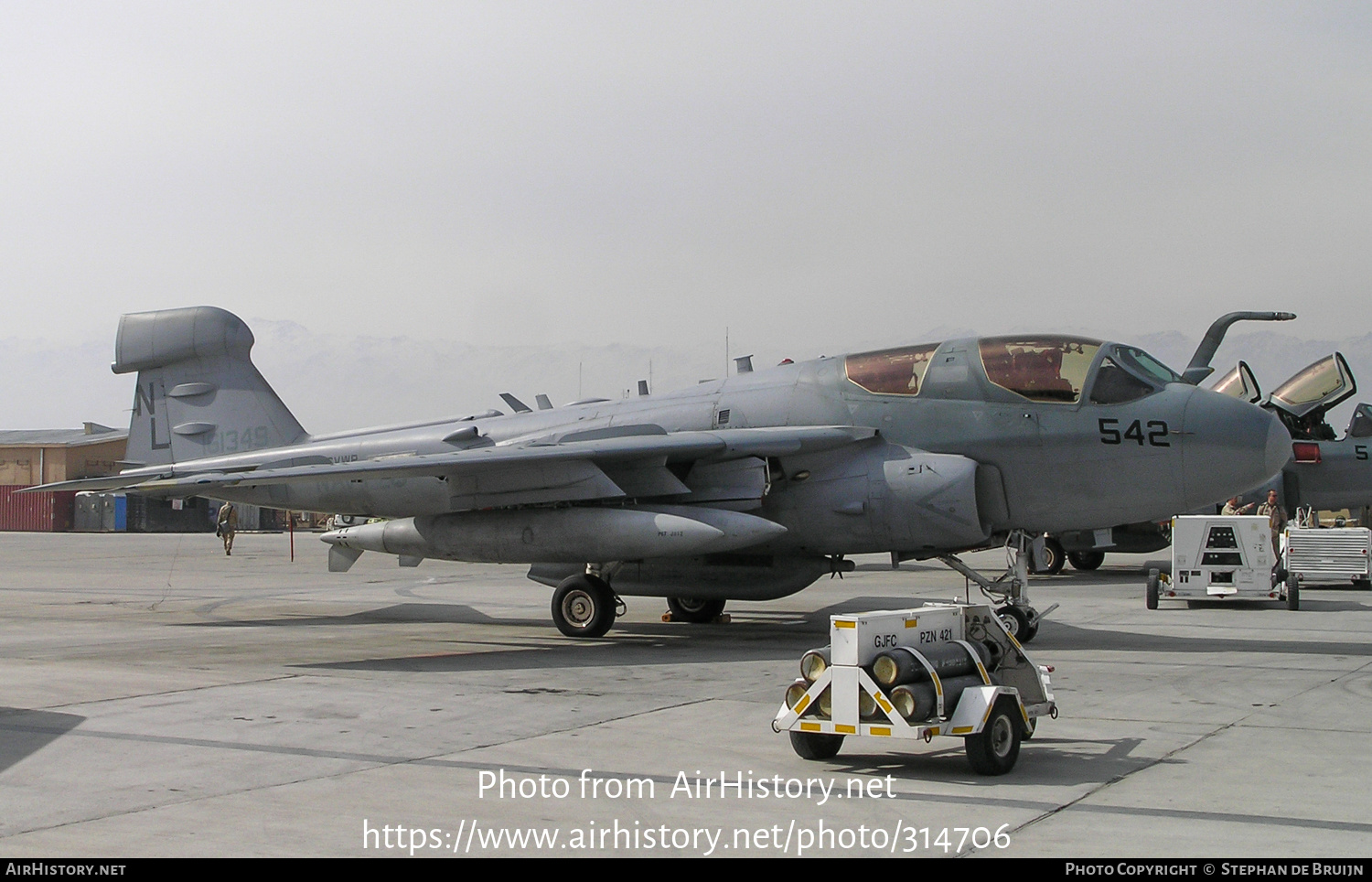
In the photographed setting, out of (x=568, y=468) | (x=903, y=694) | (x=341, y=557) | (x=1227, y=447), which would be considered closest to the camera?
(x=903, y=694)

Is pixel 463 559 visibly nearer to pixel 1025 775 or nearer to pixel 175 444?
pixel 175 444

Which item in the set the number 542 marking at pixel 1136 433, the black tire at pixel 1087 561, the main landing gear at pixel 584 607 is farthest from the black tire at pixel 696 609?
the black tire at pixel 1087 561

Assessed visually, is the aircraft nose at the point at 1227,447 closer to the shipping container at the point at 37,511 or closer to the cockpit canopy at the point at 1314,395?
the cockpit canopy at the point at 1314,395

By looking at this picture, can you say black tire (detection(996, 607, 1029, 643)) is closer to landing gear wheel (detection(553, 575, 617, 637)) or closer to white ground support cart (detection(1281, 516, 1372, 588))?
landing gear wheel (detection(553, 575, 617, 637))

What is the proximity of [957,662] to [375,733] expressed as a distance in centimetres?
379

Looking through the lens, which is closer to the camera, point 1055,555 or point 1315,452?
point 1315,452

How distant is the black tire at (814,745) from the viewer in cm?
692

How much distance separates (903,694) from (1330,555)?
17114 mm

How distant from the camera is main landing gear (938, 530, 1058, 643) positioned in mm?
12453

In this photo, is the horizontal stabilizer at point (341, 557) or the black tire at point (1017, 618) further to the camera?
the horizontal stabilizer at point (341, 557)

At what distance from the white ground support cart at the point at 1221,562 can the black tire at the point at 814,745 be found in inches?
471

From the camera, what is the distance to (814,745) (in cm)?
693

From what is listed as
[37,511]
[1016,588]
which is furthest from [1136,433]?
[37,511]

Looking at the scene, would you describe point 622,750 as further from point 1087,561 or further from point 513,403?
point 1087,561
